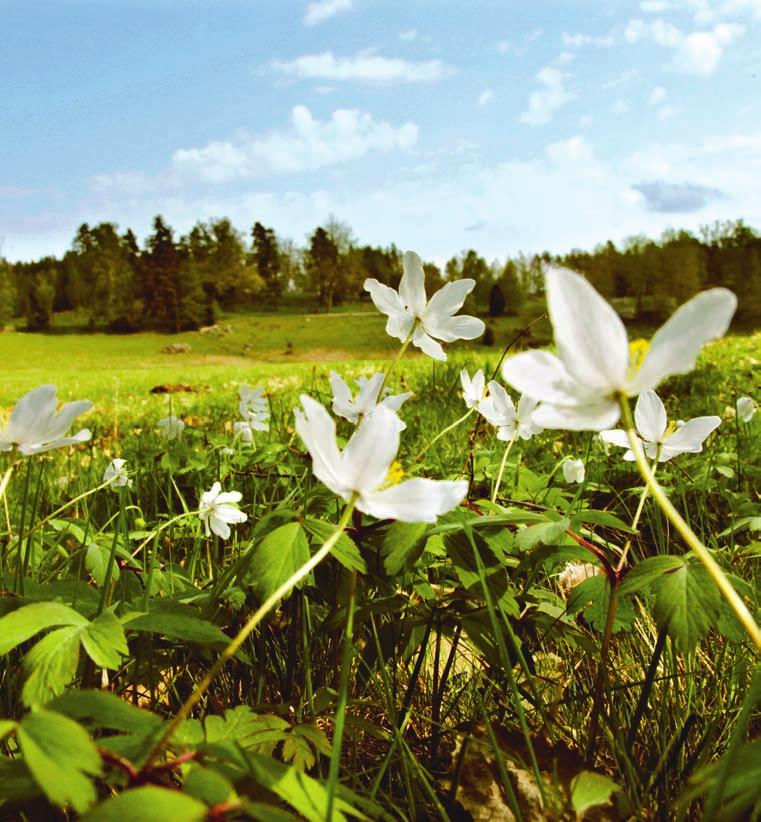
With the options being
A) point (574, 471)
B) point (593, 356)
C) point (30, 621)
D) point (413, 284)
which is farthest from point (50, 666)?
point (574, 471)

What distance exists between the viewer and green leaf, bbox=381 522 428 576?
0.95 meters

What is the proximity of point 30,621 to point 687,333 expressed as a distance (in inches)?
30.1

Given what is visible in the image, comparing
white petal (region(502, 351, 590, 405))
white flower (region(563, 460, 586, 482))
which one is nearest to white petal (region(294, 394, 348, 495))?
white petal (region(502, 351, 590, 405))

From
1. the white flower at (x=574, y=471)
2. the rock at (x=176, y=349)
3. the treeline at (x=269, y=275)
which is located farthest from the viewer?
the treeline at (x=269, y=275)

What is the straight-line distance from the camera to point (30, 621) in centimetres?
76

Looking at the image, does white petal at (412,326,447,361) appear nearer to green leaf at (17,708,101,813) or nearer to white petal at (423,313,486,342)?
white petal at (423,313,486,342)

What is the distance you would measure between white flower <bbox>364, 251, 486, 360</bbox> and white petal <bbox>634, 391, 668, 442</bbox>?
0.36 metres

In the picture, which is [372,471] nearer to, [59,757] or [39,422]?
[59,757]

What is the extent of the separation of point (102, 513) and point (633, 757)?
91.0 inches

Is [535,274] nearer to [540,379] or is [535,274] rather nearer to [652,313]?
[652,313]

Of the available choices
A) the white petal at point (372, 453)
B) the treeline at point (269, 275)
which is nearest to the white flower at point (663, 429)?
the white petal at point (372, 453)

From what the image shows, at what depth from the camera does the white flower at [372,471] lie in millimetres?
644

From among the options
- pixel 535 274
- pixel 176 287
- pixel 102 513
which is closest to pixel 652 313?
pixel 535 274

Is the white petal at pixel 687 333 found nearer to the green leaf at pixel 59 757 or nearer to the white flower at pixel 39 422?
the green leaf at pixel 59 757
